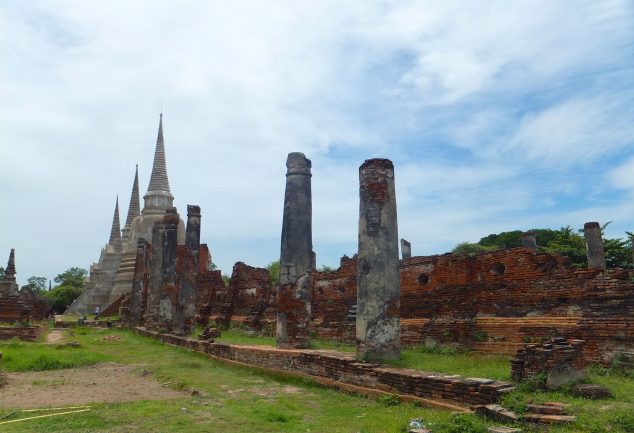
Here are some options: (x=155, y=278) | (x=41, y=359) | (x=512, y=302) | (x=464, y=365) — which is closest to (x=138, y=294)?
(x=155, y=278)

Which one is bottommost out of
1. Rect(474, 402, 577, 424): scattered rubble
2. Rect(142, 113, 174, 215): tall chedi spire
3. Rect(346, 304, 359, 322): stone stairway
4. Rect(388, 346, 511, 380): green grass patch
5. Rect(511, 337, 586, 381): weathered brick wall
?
Rect(474, 402, 577, 424): scattered rubble

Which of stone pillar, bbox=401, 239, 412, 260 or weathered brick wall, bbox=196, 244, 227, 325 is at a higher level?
stone pillar, bbox=401, 239, 412, 260

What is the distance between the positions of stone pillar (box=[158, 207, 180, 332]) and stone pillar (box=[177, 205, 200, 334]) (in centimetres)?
48

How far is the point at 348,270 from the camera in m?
17.5

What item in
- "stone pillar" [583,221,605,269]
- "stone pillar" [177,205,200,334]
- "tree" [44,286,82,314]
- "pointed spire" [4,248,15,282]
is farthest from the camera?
"tree" [44,286,82,314]

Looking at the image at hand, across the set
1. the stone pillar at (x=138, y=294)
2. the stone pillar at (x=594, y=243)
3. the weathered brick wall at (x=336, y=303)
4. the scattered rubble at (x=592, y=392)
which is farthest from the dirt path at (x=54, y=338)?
the stone pillar at (x=594, y=243)

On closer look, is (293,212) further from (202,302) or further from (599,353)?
(202,302)

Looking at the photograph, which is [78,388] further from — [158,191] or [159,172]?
[159,172]

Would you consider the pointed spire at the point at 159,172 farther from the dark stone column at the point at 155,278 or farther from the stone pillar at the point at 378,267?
the stone pillar at the point at 378,267

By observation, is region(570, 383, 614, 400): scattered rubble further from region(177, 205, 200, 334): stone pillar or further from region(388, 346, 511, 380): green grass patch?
region(177, 205, 200, 334): stone pillar

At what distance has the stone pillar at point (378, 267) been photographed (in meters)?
9.27

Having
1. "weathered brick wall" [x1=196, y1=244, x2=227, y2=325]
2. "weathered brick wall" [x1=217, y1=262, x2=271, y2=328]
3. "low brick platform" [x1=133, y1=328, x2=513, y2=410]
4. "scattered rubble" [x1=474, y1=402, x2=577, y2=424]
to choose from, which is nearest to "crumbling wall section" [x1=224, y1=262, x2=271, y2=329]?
"weathered brick wall" [x1=217, y1=262, x2=271, y2=328]

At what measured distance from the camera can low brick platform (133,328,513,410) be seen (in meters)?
6.50

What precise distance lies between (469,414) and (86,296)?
41.9 m
